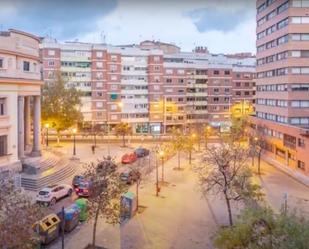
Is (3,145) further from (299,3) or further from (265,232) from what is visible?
(299,3)


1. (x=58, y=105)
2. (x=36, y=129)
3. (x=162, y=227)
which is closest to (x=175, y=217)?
(x=162, y=227)

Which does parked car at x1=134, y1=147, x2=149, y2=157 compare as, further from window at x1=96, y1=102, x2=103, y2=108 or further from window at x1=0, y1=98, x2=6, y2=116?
window at x1=96, y1=102, x2=103, y2=108

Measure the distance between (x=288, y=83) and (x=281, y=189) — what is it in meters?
15.4

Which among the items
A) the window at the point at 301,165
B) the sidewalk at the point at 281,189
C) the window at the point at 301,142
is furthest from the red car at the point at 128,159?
the window at the point at 301,142

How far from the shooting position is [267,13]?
1962 inches

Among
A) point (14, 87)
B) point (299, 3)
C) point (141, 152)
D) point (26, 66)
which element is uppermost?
point (299, 3)

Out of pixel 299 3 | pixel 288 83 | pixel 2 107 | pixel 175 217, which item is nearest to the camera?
pixel 175 217

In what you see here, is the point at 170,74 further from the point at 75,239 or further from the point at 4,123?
the point at 75,239

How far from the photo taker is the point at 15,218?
13.1 metres

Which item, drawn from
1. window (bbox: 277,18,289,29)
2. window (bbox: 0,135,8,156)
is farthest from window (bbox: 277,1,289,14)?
window (bbox: 0,135,8,156)

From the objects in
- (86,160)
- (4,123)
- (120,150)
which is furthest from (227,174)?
(120,150)

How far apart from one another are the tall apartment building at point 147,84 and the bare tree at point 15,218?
53329 mm

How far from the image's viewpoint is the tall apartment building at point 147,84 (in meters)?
70.3

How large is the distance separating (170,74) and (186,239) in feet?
189
